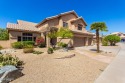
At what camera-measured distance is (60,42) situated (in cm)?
2003

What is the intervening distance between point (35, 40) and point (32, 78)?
15.7m

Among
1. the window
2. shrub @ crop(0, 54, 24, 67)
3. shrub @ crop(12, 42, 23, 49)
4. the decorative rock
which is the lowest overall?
the decorative rock

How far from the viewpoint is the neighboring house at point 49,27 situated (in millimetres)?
17919

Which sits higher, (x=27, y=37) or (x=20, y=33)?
(x=20, y=33)

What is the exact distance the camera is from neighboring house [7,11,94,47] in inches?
705

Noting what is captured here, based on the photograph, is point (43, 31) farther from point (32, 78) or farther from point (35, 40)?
point (32, 78)

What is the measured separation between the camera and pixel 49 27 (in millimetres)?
19641

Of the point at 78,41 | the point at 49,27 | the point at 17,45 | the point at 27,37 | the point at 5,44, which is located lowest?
the point at 17,45

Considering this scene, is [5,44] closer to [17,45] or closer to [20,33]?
[17,45]

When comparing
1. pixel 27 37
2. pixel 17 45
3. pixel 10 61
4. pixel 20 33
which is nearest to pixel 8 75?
pixel 10 61

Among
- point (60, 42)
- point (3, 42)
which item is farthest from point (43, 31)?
point (3, 42)

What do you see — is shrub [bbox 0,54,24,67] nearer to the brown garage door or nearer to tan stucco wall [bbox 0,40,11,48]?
tan stucco wall [bbox 0,40,11,48]

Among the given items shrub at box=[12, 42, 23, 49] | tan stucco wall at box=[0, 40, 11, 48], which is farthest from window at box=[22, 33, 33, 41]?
tan stucco wall at box=[0, 40, 11, 48]

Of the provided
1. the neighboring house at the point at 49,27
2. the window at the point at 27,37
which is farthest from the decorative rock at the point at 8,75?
the window at the point at 27,37
